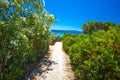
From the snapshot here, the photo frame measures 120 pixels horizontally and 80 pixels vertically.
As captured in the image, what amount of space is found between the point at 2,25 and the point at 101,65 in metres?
5.16

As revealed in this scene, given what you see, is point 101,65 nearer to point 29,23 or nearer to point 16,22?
point 16,22

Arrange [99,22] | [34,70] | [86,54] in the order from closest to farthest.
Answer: [86,54], [34,70], [99,22]

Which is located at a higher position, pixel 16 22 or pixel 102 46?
pixel 16 22

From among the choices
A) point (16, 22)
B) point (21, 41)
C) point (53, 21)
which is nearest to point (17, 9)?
point (16, 22)

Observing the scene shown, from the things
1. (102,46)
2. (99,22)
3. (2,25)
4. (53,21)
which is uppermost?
(99,22)

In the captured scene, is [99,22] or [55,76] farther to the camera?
[99,22]

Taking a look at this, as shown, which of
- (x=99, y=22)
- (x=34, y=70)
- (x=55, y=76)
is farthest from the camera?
(x=99, y=22)

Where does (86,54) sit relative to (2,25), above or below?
below

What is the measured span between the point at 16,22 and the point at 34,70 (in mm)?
5443

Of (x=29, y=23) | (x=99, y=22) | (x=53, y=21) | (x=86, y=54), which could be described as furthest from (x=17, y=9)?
(x=99, y=22)

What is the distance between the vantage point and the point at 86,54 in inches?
454

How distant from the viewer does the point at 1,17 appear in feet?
33.6

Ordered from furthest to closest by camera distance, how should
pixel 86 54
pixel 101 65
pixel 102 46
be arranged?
pixel 86 54
pixel 102 46
pixel 101 65

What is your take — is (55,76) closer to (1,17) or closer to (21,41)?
(21,41)
